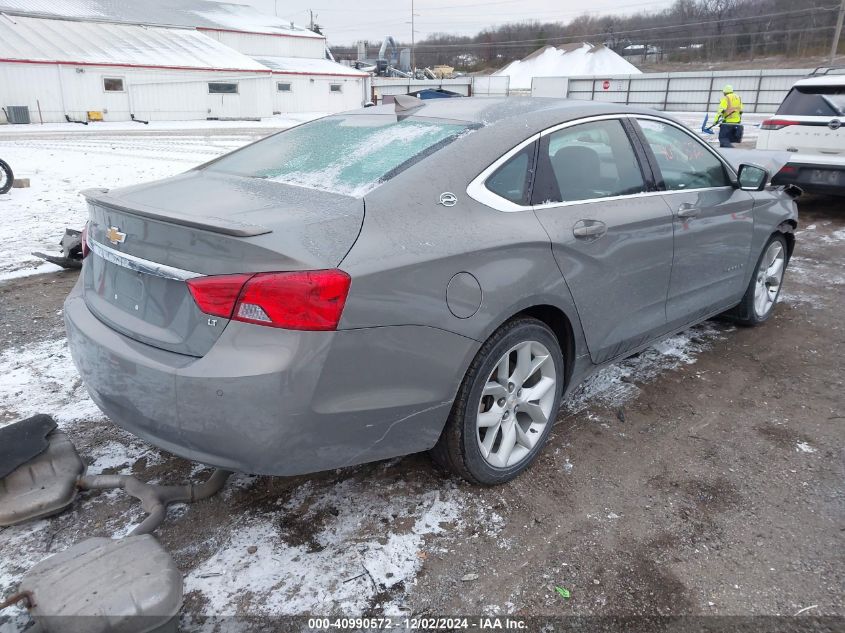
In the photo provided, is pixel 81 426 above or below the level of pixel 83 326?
below

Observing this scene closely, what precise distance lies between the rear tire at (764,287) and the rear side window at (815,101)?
4.60 m

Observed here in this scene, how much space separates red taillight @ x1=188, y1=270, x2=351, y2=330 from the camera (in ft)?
6.68

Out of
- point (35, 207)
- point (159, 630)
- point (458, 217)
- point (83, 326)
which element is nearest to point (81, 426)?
point (83, 326)

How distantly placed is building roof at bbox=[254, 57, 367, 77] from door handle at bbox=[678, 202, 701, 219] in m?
31.7

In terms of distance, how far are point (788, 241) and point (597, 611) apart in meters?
3.96

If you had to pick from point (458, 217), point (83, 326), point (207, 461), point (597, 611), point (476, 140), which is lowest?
point (597, 611)

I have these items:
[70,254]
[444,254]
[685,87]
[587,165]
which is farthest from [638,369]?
[685,87]

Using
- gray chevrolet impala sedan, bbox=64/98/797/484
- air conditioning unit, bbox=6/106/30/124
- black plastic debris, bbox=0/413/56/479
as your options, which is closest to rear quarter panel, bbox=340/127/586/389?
gray chevrolet impala sedan, bbox=64/98/797/484

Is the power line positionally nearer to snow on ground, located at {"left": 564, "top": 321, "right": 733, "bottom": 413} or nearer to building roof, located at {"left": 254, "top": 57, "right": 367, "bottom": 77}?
building roof, located at {"left": 254, "top": 57, "right": 367, "bottom": 77}

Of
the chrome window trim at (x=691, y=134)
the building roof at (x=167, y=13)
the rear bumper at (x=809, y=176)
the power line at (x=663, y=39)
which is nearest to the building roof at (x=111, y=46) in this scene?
the building roof at (x=167, y=13)

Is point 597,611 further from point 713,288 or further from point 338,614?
point 713,288

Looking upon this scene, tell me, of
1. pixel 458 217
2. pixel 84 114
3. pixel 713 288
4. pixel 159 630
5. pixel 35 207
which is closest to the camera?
pixel 159 630

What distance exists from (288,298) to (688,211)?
256 cm

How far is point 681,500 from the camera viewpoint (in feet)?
9.16
